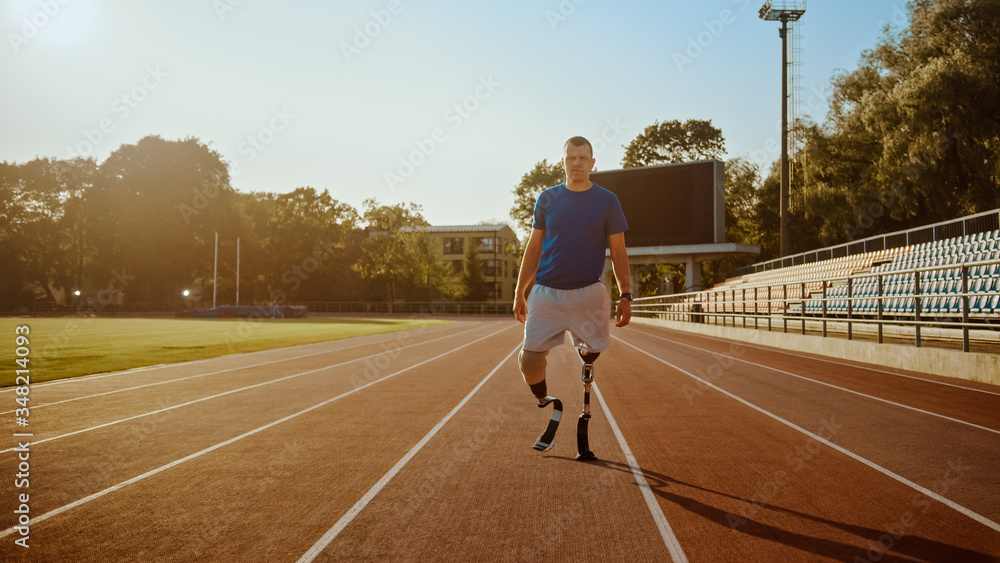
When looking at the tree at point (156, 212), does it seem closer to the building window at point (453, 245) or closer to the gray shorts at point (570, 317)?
the building window at point (453, 245)

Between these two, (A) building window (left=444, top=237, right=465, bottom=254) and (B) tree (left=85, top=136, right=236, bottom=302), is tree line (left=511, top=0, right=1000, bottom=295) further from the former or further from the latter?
(A) building window (left=444, top=237, right=465, bottom=254)

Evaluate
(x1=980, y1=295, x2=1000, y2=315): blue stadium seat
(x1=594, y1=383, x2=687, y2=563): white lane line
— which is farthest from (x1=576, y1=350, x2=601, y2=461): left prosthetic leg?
(x1=980, y1=295, x2=1000, y2=315): blue stadium seat

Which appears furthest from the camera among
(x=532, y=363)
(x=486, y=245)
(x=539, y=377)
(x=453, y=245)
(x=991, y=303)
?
(x=453, y=245)

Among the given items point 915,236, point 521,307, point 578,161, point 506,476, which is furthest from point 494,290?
point 506,476

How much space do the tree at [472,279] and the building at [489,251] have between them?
13.7 meters

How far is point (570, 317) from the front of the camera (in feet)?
15.8

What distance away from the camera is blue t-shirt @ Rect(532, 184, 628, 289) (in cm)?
482

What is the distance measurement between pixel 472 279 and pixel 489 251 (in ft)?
54.7

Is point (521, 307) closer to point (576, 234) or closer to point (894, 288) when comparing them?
point (576, 234)

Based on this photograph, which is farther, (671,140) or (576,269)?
(671,140)

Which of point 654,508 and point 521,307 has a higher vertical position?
point 521,307

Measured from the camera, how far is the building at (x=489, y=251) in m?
94.9

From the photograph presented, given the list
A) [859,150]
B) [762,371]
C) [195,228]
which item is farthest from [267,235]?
[762,371]

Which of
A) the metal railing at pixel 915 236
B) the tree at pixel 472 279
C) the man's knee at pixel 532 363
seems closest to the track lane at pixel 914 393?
the man's knee at pixel 532 363
